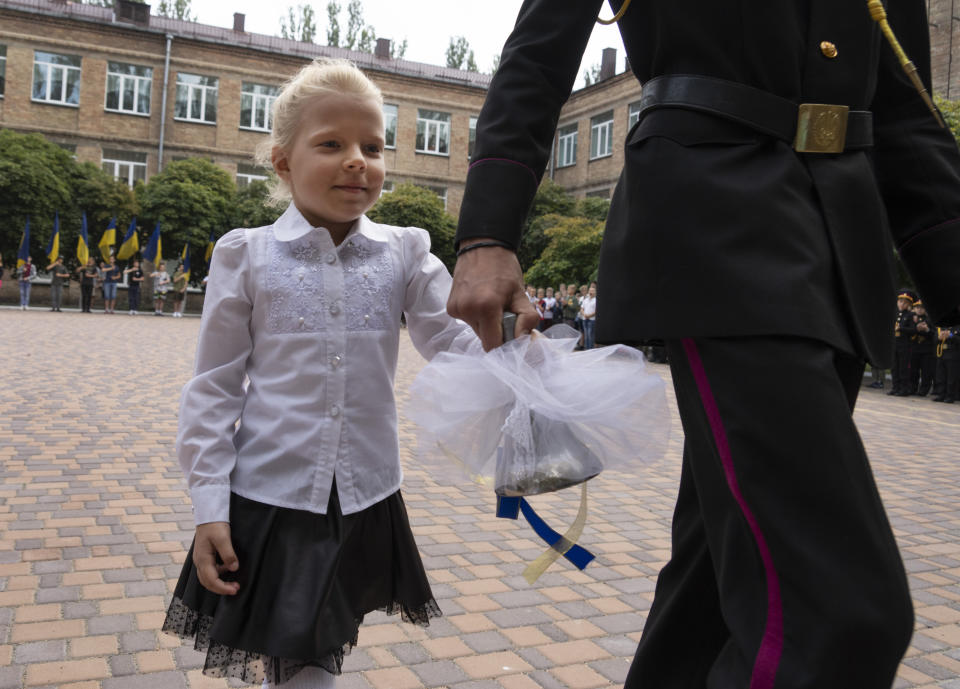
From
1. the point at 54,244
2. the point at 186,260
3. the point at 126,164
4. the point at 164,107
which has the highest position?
the point at 164,107

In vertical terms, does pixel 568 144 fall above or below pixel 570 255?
above

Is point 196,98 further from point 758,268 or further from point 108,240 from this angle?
point 758,268

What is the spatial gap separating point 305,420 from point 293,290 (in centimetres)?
29

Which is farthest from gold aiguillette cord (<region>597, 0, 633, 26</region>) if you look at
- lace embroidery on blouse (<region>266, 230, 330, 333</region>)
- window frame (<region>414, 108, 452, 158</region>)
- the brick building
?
window frame (<region>414, 108, 452, 158</region>)

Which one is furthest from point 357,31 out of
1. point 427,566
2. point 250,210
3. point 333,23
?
point 427,566

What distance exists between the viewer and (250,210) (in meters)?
31.9

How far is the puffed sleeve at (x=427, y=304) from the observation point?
7.27ft

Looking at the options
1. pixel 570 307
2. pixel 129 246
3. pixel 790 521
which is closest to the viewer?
pixel 790 521

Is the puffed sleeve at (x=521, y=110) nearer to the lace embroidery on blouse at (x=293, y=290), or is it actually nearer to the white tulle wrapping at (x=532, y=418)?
the white tulle wrapping at (x=532, y=418)

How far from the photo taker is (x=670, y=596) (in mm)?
1872

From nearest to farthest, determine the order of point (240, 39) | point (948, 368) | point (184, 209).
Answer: point (948, 368), point (184, 209), point (240, 39)

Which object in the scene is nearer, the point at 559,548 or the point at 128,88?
the point at 559,548

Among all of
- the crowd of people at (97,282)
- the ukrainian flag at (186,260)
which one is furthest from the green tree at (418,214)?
the crowd of people at (97,282)

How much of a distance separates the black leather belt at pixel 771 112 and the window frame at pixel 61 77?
3827cm
